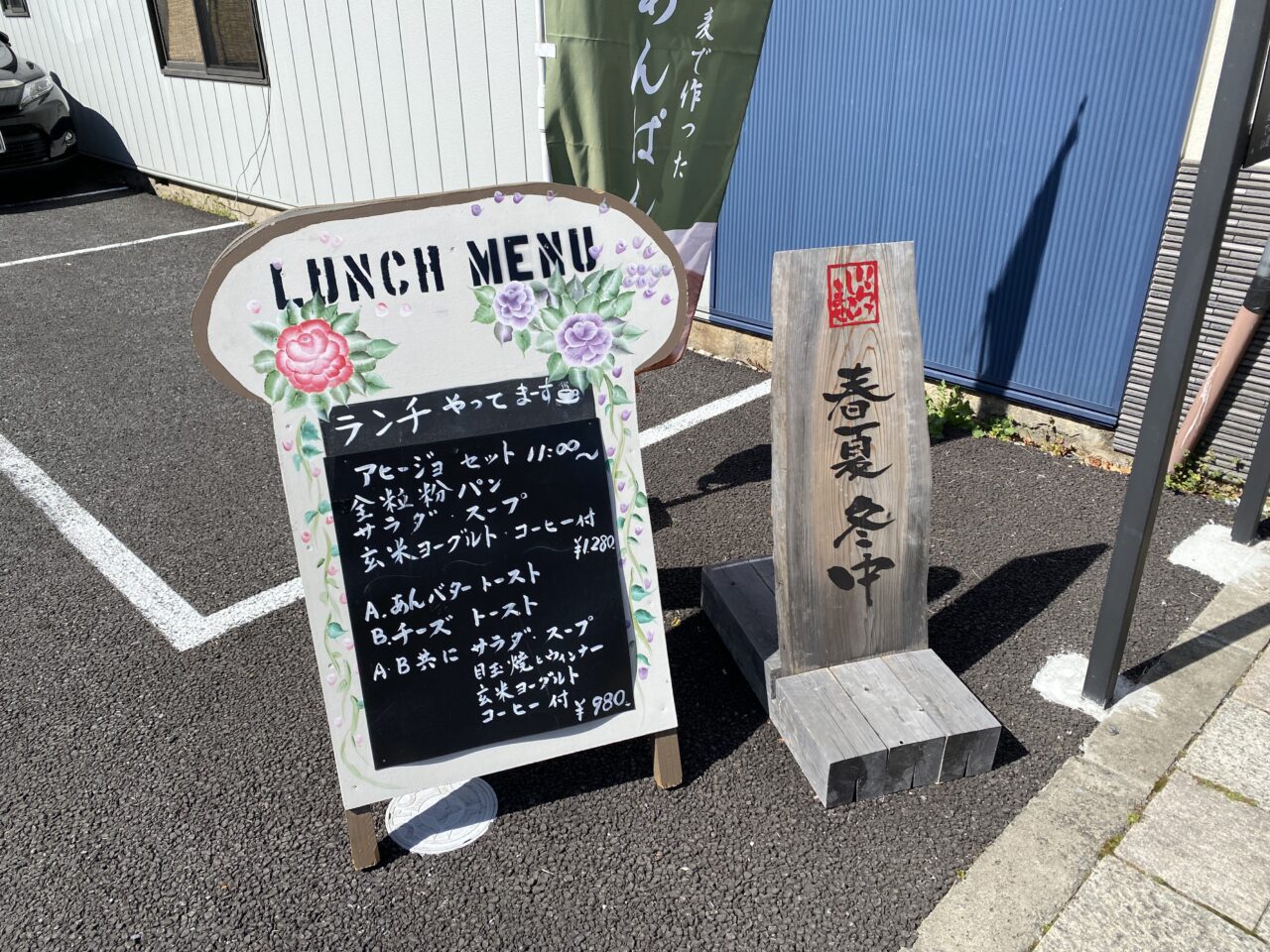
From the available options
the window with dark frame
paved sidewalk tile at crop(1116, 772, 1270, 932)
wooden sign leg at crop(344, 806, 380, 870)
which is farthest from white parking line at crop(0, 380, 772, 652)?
the window with dark frame

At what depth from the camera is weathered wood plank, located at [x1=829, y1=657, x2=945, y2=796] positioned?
9.21 ft

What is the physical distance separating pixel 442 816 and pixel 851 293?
2082 mm

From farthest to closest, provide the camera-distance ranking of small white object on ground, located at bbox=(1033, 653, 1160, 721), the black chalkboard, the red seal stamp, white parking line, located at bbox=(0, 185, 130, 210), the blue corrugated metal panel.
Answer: white parking line, located at bbox=(0, 185, 130, 210), the blue corrugated metal panel, small white object on ground, located at bbox=(1033, 653, 1160, 721), the red seal stamp, the black chalkboard

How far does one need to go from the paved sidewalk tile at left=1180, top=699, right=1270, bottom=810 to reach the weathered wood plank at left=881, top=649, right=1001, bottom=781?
26.8 inches

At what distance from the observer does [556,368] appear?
2643 millimetres

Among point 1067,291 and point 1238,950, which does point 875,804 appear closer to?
point 1238,950

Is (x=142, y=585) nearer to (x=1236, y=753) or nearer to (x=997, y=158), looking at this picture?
(x=1236, y=753)

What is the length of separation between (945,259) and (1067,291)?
70 centimetres

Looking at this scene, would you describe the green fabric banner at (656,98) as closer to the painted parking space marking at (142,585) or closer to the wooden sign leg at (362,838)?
the painted parking space marking at (142,585)

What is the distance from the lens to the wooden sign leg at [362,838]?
2.62 metres

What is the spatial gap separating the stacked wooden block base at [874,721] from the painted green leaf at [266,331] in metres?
1.87

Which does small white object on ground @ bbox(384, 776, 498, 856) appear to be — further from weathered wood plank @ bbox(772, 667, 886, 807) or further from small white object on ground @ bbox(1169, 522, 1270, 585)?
small white object on ground @ bbox(1169, 522, 1270, 585)

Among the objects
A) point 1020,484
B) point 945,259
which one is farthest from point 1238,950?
point 945,259

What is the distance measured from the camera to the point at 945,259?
5129mm
